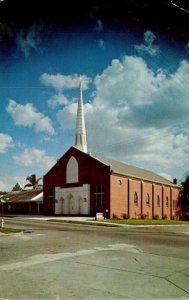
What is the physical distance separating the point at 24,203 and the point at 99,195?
14.1 m

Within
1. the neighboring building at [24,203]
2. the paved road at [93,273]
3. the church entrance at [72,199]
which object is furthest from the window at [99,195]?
the paved road at [93,273]

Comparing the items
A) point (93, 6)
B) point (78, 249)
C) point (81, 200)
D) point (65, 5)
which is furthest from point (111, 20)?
point (81, 200)

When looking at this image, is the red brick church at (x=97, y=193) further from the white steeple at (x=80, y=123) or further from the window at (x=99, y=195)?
the white steeple at (x=80, y=123)

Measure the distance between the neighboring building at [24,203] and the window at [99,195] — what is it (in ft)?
33.4

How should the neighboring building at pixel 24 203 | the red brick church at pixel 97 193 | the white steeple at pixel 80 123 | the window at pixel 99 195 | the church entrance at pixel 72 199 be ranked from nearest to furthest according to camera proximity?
1. the white steeple at pixel 80 123
2. the red brick church at pixel 97 193
3. the window at pixel 99 195
4. the church entrance at pixel 72 199
5. the neighboring building at pixel 24 203

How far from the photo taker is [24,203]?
46.7 metres

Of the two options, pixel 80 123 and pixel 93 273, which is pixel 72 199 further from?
pixel 93 273

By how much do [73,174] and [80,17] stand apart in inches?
1049

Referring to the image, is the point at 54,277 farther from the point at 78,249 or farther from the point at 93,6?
the point at 93,6

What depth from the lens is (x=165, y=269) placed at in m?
7.32

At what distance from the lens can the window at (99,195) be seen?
118ft

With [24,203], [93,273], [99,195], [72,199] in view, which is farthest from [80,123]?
[24,203]

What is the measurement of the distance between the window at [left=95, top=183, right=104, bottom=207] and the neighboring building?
33.4 ft

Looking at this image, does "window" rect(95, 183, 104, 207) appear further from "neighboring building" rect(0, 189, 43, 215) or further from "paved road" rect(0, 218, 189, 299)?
"paved road" rect(0, 218, 189, 299)
